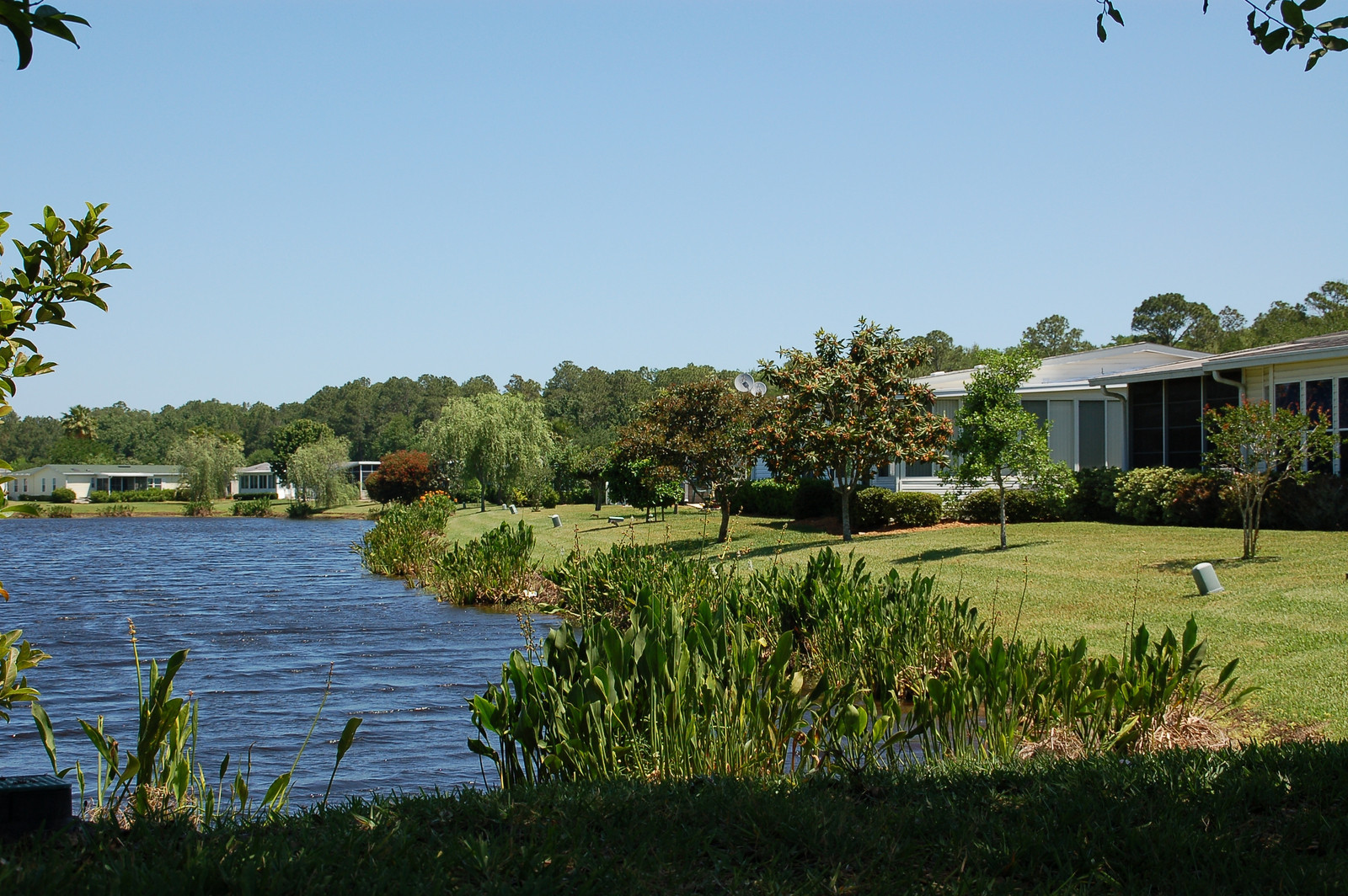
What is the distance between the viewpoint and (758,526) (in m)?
25.8

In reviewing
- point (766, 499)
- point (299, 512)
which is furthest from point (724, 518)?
point (299, 512)

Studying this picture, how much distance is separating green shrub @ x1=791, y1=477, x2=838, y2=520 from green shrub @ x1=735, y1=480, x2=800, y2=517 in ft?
1.50

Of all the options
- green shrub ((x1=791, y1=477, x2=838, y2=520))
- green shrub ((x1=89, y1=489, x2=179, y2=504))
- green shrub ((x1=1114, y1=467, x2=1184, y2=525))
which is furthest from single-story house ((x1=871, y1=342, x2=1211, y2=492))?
green shrub ((x1=89, y1=489, x2=179, y2=504))

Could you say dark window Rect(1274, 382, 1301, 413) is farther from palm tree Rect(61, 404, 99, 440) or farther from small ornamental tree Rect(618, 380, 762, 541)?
palm tree Rect(61, 404, 99, 440)

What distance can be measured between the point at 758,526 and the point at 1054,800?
2124 cm

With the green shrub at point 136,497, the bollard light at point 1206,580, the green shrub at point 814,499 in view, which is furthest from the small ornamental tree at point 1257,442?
the green shrub at point 136,497

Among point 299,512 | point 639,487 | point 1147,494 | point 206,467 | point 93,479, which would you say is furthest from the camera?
point 93,479

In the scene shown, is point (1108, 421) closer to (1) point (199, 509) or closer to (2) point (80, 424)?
(1) point (199, 509)

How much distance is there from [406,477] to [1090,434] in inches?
1633

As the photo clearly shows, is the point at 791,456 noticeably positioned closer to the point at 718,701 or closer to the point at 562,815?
the point at 718,701

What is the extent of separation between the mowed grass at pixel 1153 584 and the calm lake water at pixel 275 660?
2.88 meters

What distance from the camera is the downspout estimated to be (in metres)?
23.9

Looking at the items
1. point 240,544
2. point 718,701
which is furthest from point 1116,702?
point 240,544

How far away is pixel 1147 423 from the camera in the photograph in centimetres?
2359
